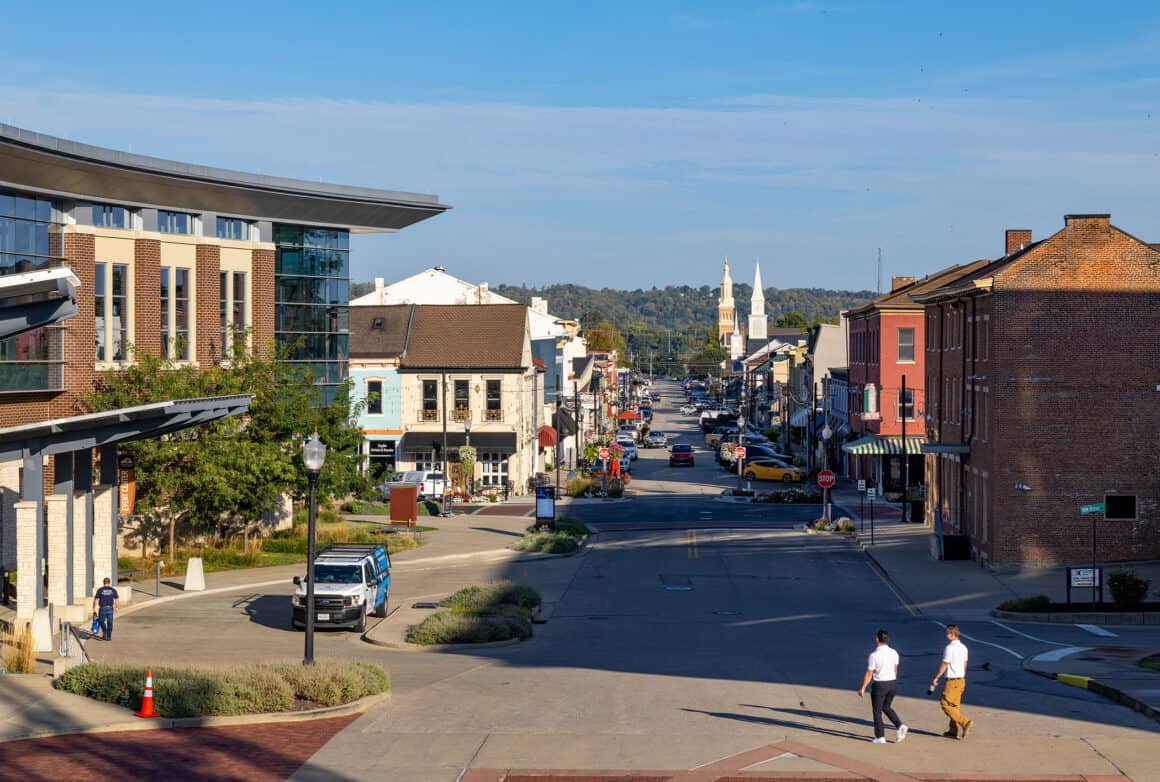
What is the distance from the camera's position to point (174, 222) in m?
46.1

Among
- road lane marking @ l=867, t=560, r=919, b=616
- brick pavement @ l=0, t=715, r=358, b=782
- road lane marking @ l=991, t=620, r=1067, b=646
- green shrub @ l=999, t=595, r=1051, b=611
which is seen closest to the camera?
brick pavement @ l=0, t=715, r=358, b=782

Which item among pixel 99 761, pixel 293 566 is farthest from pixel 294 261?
pixel 99 761

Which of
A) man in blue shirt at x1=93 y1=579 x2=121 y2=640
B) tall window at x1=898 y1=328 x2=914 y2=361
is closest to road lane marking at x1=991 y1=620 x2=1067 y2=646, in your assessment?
man in blue shirt at x1=93 y1=579 x2=121 y2=640

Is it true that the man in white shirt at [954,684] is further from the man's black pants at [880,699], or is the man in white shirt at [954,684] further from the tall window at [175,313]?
the tall window at [175,313]

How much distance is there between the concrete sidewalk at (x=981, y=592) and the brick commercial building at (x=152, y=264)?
20.1 m

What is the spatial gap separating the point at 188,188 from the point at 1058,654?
3153cm

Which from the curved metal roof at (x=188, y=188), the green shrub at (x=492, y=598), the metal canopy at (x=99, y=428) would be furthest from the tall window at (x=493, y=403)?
the metal canopy at (x=99, y=428)

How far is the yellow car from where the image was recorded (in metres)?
78.6

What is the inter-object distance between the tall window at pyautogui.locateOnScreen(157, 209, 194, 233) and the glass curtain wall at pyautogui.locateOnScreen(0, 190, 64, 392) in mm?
6184

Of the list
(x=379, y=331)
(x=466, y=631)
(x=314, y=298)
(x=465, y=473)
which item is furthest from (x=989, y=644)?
(x=379, y=331)

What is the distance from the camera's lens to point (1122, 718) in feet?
63.6

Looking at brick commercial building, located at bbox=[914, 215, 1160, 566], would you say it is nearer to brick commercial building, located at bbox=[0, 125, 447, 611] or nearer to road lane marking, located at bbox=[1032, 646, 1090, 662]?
road lane marking, located at bbox=[1032, 646, 1090, 662]

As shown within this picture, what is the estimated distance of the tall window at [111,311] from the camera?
41.2m

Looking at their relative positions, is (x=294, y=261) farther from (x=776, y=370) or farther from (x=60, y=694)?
(x=776, y=370)
